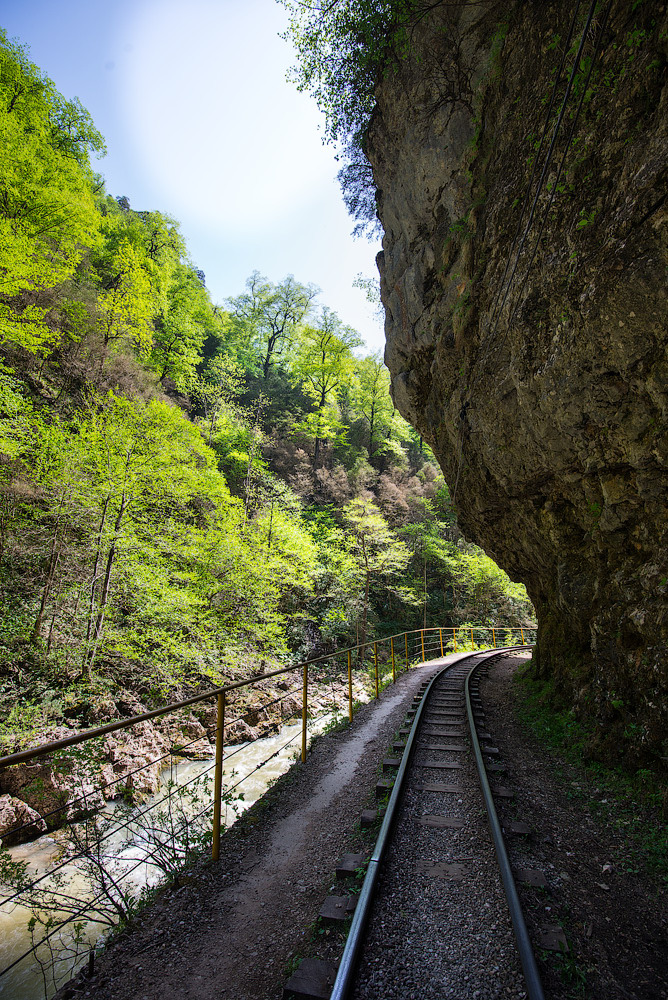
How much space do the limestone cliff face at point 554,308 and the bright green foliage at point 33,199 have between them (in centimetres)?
897

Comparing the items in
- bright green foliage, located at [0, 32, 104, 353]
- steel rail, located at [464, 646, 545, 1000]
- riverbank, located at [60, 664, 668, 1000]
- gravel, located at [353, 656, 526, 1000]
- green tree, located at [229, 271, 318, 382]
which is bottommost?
riverbank, located at [60, 664, 668, 1000]

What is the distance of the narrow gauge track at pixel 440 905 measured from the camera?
7.18 feet

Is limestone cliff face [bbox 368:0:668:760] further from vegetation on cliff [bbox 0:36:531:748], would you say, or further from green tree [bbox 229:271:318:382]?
green tree [bbox 229:271:318:382]

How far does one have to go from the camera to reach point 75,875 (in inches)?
199

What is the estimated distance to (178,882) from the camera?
123 inches

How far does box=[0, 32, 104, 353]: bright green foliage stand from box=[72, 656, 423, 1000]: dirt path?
11176 millimetres

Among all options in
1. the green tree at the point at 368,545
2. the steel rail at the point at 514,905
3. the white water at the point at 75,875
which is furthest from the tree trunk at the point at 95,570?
the green tree at the point at 368,545

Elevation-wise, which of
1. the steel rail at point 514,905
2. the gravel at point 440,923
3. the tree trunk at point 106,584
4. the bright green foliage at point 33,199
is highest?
the bright green foliage at point 33,199

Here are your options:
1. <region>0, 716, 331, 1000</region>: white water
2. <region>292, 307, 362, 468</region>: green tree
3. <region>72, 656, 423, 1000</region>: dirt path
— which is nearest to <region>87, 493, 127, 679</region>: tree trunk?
<region>0, 716, 331, 1000</region>: white water

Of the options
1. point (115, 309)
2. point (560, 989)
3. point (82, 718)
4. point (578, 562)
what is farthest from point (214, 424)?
point (560, 989)

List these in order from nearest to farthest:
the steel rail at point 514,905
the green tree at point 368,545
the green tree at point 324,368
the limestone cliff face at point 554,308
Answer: the steel rail at point 514,905 < the limestone cliff face at point 554,308 < the green tree at point 368,545 < the green tree at point 324,368

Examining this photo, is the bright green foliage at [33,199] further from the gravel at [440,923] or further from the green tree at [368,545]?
the green tree at [368,545]

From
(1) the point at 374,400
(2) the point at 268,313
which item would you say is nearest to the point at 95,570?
(1) the point at 374,400

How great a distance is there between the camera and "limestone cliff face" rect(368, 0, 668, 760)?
4.20m
